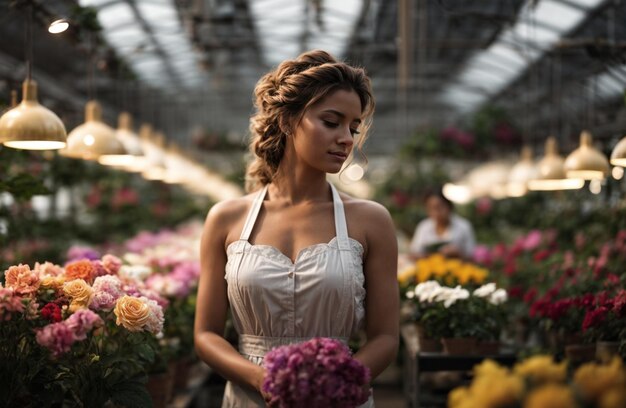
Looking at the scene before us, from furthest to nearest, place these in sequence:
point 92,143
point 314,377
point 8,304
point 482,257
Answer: point 482,257, point 92,143, point 8,304, point 314,377

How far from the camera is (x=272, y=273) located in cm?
203

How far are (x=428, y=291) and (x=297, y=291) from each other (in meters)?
1.53

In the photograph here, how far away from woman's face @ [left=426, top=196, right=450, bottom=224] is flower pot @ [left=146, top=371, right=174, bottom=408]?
10.6 feet

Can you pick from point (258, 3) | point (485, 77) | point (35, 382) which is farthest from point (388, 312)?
point (485, 77)

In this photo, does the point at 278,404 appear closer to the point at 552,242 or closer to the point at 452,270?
the point at 452,270

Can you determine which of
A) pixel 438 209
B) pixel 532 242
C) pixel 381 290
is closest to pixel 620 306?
pixel 381 290

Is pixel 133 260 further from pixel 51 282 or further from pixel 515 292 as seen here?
pixel 515 292

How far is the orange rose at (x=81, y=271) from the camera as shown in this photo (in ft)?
7.68

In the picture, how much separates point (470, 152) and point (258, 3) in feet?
12.0

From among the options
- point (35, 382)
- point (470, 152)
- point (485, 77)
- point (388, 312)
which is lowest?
point (35, 382)

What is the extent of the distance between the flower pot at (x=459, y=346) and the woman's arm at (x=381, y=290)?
1.38 metres

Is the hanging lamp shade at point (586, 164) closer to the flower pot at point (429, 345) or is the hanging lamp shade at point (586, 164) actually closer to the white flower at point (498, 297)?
the white flower at point (498, 297)

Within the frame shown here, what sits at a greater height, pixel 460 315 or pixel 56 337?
pixel 56 337

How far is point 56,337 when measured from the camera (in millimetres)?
1909
